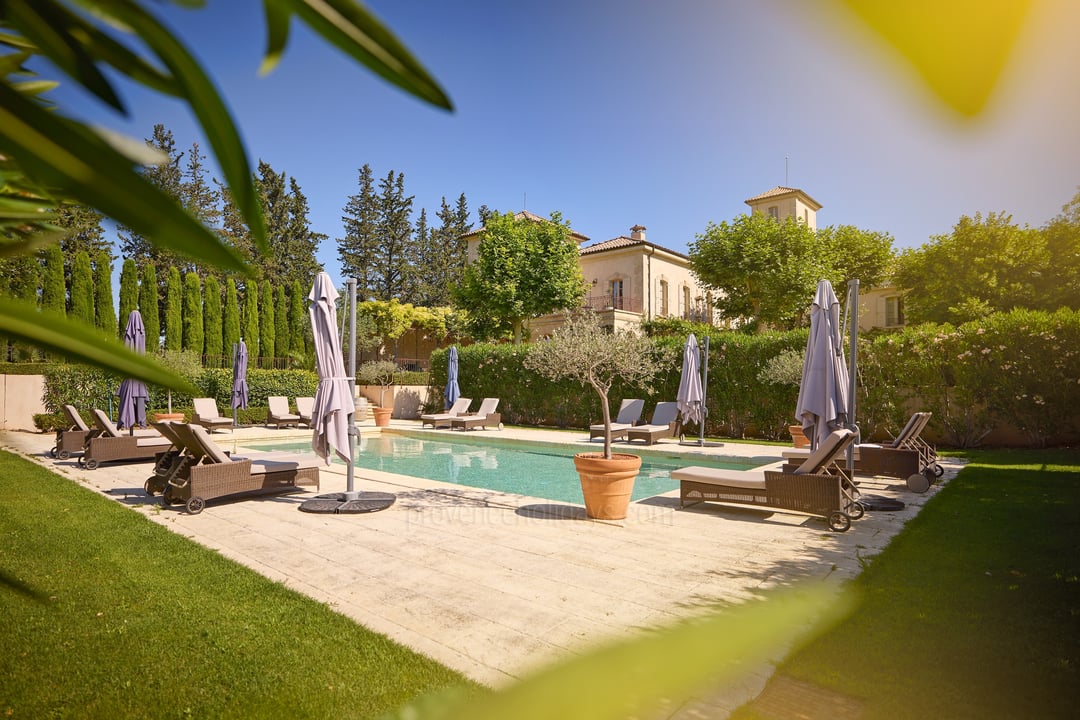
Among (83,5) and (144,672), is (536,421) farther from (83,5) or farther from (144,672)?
(83,5)

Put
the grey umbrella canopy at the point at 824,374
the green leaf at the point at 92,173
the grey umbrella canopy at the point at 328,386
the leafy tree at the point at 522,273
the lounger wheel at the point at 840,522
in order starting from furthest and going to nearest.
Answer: the leafy tree at the point at 522,273 → the grey umbrella canopy at the point at 824,374 → the grey umbrella canopy at the point at 328,386 → the lounger wheel at the point at 840,522 → the green leaf at the point at 92,173

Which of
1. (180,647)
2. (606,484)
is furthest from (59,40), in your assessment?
(606,484)

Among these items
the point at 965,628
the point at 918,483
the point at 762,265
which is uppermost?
the point at 762,265

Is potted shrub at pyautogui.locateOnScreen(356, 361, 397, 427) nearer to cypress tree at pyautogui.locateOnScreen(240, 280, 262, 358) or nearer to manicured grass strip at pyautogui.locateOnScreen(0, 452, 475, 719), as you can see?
cypress tree at pyautogui.locateOnScreen(240, 280, 262, 358)

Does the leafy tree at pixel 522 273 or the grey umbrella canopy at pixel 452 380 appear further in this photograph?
the leafy tree at pixel 522 273

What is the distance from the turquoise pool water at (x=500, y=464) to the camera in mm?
10656

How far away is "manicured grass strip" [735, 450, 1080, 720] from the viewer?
308 cm

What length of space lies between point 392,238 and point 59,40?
5375 centimetres

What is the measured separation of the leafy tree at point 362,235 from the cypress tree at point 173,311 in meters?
20.3

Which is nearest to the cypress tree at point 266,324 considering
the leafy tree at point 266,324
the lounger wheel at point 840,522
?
the leafy tree at point 266,324

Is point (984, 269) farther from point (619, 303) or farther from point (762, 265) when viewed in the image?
point (619, 303)

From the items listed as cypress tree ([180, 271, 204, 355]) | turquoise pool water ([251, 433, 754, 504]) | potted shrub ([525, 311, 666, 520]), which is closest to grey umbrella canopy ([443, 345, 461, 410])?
turquoise pool water ([251, 433, 754, 504])

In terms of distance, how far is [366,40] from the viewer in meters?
0.31

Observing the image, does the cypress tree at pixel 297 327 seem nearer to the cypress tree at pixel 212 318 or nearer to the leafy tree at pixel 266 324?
the leafy tree at pixel 266 324
